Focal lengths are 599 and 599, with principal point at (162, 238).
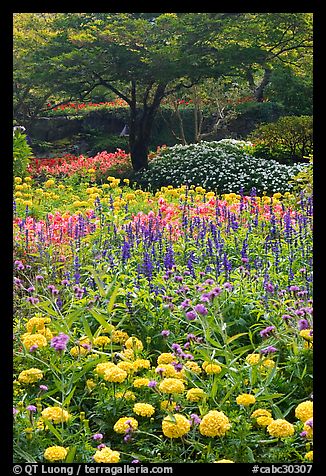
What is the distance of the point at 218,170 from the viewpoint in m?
8.66

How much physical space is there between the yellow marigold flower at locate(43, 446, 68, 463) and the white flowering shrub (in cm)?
626

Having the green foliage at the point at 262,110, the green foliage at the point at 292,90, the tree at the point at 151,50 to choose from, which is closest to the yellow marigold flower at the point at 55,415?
the tree at the point at 151,50

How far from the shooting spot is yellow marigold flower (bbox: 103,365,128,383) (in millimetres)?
2135

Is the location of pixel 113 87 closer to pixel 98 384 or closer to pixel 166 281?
pixel 166 281

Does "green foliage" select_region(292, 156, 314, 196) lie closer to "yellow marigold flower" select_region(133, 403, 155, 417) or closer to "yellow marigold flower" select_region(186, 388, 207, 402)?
"yellow marigold flower" select_region(186, 388, 207, 402)

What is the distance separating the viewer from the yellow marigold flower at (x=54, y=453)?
6.25 feet

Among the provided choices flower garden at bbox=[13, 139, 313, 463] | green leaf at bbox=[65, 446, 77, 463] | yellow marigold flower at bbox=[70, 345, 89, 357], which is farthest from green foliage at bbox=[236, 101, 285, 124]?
green leaf at bbox=[65, 446, 77, 463]

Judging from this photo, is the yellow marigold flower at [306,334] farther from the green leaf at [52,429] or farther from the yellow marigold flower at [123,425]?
the green leaf at [52,429]

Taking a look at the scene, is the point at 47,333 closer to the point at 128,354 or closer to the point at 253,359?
the point at 128,354

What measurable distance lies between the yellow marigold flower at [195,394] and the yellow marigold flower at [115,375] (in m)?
0.24

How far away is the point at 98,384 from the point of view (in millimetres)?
2361

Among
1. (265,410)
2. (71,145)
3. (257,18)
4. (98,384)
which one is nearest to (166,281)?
(98,384)

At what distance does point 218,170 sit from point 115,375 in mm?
6762

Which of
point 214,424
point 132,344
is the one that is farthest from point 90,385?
point 214,424
